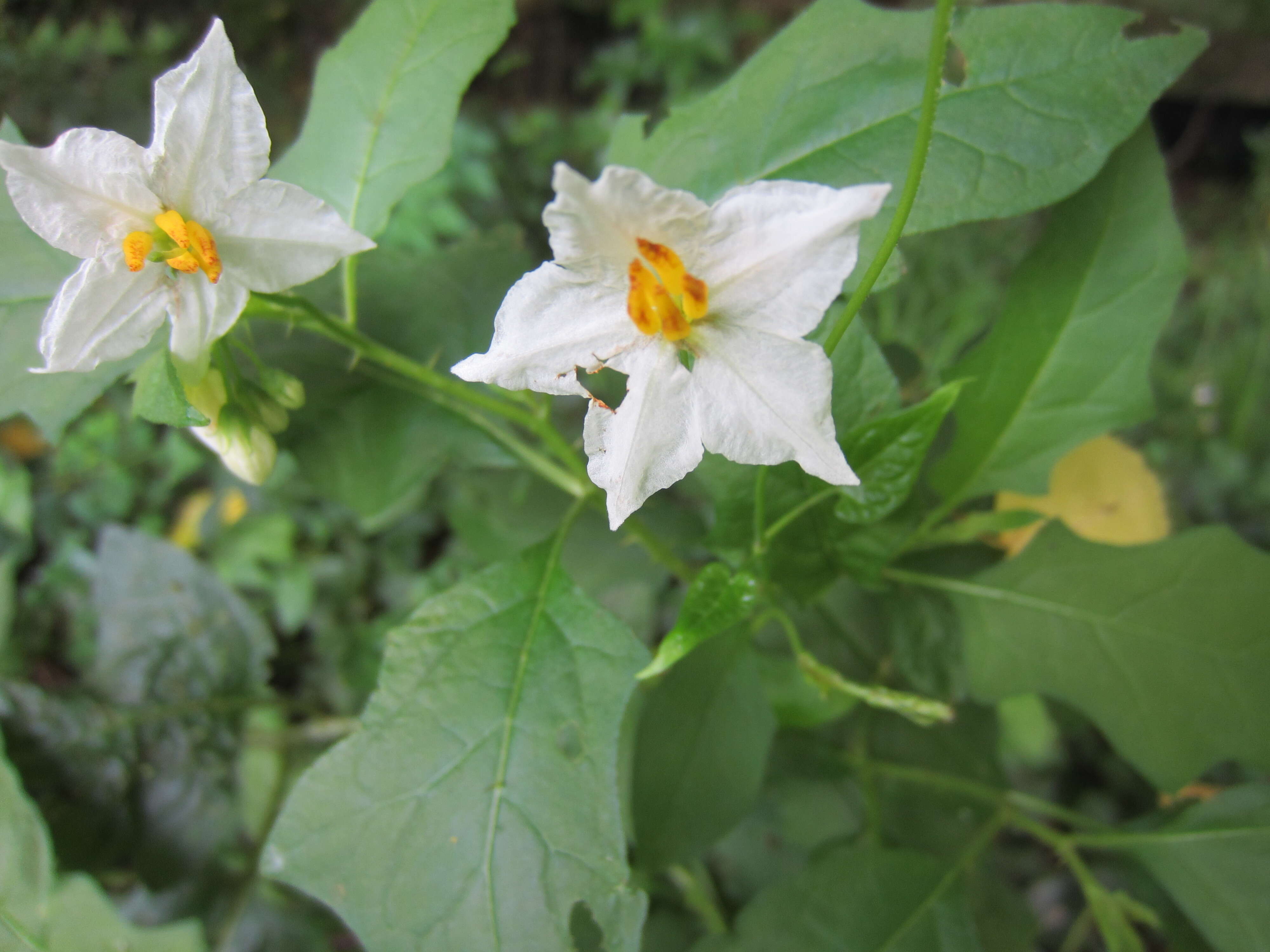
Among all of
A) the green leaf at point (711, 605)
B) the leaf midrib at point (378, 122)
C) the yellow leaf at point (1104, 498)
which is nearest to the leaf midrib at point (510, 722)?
the green leaf at point (711, 605)

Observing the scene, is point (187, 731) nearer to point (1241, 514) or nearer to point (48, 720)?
point (48, 720)

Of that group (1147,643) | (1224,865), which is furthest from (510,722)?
(1224,865)

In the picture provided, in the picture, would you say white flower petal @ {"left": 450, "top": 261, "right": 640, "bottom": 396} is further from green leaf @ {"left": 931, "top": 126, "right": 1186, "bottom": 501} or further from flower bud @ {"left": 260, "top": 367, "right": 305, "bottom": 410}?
green leaf @ {"left": 931, "top": 126, "right": 1186, "bottom": 501}

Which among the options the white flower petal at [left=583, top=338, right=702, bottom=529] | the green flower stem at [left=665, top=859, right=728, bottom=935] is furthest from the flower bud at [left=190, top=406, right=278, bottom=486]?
the green flower stem at [left=665, top=859, right=728, bottom=935]

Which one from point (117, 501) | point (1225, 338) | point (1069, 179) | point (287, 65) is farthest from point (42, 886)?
point (1225, 338)

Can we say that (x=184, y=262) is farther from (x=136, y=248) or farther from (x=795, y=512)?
(x=795, y=512)

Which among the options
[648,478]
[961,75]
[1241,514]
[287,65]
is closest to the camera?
[648,478]
